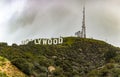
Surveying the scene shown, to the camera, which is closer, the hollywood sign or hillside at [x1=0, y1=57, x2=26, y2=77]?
hillside at [x1=0, y1=57, x2=26, y2=77]

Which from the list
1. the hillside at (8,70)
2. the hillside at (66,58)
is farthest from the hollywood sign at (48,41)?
the hillside at (8,70)

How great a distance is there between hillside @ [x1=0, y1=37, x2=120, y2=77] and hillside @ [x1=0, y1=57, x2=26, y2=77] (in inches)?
70.5

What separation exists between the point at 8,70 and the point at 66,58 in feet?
104

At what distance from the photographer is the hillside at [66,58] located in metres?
98.8

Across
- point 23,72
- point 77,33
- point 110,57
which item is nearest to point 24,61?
point 23,72

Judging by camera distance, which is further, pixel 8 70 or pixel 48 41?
pixel 48 41

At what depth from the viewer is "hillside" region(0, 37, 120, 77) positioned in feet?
324

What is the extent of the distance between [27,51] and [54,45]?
58.4 feet

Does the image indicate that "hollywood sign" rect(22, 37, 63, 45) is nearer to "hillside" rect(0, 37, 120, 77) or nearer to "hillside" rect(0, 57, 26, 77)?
"hillside" rect(0, 37, 120, 77)

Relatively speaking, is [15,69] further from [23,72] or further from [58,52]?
[58,52]

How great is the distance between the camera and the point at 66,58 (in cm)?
12131

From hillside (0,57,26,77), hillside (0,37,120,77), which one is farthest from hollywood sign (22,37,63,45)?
hillside (0,57,26,77)

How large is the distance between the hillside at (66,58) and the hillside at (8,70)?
179cm

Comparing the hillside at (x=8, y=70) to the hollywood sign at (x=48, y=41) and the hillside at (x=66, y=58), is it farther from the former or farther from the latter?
the hollywood sign at (x=48, y=41)
